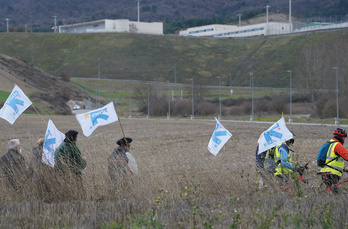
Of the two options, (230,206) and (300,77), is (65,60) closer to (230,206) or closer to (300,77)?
(300,77)

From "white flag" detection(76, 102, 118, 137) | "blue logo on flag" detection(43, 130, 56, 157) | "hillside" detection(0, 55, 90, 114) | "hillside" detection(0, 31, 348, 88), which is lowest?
"blue logo on flag" detection(43, 130, 56, 157)

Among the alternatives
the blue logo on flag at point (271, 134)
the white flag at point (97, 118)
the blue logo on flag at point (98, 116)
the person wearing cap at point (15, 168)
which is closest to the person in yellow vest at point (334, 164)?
the blue logo on flag at point (271, 134)

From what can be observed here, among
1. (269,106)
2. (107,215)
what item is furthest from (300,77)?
(107,215)

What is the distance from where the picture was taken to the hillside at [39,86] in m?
74.2

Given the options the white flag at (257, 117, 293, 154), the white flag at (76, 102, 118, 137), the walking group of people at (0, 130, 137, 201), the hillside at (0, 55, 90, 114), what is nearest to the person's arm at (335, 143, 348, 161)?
the white flag at (257, 117, 293, 154)

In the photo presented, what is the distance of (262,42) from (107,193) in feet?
375

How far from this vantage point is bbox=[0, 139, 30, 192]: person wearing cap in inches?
391

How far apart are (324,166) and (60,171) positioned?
16.7ft

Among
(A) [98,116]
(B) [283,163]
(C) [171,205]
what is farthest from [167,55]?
(C) [171,205]

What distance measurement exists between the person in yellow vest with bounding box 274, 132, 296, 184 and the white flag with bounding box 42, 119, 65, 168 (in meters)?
4.34

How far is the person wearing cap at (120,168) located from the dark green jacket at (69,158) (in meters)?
0.58

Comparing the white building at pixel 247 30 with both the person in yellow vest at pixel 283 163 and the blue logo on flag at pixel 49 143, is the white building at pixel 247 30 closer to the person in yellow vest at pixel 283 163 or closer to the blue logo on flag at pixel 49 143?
the person in yellow vest at pixel 283 163

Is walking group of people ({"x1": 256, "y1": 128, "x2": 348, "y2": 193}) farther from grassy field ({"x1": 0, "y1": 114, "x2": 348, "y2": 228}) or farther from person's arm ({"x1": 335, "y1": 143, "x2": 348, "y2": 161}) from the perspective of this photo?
grassy field ({"x1": 0, "y1": 114, "x2": 348, "y2": 228})

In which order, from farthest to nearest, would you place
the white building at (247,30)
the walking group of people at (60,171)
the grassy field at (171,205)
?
the white building at (247,30) < the walking group of people at (60,171) < the grassy field at (171,205)
